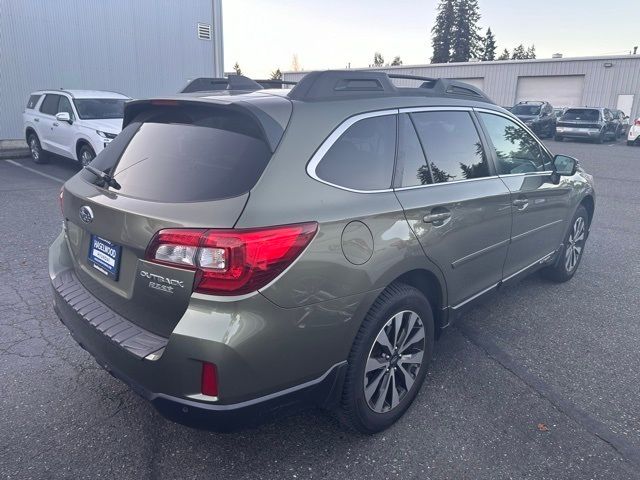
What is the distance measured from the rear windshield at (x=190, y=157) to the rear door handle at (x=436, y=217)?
1014 mm

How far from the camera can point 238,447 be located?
8.45ft

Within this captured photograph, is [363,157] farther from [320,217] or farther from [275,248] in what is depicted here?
[275,248]

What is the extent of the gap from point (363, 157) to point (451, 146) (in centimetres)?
91

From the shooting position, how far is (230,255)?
1.98 metres

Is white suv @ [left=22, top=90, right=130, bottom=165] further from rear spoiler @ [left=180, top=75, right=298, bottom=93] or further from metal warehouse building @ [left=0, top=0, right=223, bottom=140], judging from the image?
rear spoiler @ [left=180, top=75, right=298, bottom=93]

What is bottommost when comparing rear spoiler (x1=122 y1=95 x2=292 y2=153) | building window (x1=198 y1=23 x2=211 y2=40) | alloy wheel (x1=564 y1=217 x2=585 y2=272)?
alloy wheel (x1=564 y1=217 x2=585 y2=272)

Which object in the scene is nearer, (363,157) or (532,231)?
(363,157)

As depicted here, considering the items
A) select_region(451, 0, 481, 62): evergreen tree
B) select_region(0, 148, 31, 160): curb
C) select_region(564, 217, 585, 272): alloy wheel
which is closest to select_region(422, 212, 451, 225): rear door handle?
select_region(564, 217, 585, 272): alloy wheel

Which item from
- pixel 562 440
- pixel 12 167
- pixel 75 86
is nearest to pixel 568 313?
pixel 562 440

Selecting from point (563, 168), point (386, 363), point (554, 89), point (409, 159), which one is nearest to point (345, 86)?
point (409, 159)

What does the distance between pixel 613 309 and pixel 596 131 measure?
71.8 ft

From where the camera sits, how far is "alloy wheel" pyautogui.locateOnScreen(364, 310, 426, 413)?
8.53 feet

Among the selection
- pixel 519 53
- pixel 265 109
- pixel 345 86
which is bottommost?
pixel 265 109

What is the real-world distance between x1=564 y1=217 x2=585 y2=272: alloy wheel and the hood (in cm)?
785
